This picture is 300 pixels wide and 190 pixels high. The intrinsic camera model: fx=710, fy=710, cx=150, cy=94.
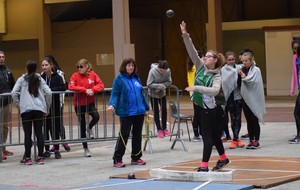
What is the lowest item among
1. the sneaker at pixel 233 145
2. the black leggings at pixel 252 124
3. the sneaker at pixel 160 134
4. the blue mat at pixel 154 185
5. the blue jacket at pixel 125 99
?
the blue mat at pixel 154 185

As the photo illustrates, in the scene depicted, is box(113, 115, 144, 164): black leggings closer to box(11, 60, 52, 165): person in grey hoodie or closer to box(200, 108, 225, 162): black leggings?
box(11, 60, 52, 165): person in grey hoodie

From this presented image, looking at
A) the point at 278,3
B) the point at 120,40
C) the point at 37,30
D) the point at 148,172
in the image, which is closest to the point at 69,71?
the point at 37,30

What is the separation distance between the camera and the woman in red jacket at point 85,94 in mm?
14349

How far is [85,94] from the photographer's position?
14.4 meters

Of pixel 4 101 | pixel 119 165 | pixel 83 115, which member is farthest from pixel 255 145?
pixel 4 101

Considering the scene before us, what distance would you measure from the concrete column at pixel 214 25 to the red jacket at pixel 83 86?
1606 cm

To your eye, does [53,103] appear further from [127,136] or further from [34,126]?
[127,136]

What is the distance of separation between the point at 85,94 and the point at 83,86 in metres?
0.21

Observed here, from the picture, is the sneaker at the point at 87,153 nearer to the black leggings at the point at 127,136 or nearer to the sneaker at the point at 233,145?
the black leggings at the point at 127,136

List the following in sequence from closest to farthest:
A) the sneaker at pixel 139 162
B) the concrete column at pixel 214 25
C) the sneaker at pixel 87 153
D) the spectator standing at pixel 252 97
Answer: the sneaker at pixel 139 162
the spectator standing at pixel 252 97
the sneaker at pixel 87 153
the concrete column at pixel 214 25

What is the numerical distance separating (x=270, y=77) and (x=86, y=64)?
15109 millimetres

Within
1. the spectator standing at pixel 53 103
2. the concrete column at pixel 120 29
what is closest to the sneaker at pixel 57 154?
the spectator standing at pixel 53 103

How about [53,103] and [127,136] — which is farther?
[53,103]

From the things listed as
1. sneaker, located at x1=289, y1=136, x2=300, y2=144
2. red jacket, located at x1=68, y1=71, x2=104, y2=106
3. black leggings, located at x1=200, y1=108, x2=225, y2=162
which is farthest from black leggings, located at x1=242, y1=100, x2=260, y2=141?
black leggings, located at x1=200, y1=108, x2=225, y2=162
